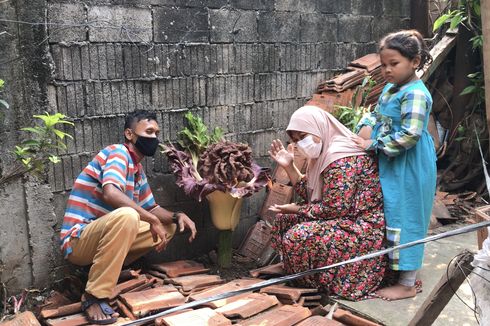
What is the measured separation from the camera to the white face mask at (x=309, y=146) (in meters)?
3.73

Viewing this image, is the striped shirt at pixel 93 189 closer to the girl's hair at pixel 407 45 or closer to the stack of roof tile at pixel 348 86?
the girl's hair at pixel 407 45

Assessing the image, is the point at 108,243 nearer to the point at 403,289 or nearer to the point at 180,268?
the point at 180,268

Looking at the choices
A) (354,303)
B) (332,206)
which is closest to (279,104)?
(332,206)

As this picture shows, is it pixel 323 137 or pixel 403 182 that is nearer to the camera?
pixel 403 182

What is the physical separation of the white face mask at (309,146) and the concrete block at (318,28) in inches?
68.8

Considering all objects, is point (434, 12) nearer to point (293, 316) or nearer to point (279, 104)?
point (279, 104)

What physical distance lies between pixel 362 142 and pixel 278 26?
1677 mm

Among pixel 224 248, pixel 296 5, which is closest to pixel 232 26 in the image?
pixel 296 5

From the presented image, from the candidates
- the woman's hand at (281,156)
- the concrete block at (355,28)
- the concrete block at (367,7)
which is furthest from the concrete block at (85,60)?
the concrete block at (367,7)

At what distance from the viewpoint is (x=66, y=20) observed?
361 centimetres

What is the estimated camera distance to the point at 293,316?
336 cm

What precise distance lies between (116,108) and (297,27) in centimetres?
210

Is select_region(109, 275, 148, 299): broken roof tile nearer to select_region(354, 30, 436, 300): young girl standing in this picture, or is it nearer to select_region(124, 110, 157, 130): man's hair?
select_region(124, 110, 157, 130): man's hair

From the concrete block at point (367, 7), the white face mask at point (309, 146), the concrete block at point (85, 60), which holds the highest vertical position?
the concrete block at point (367, 7)
